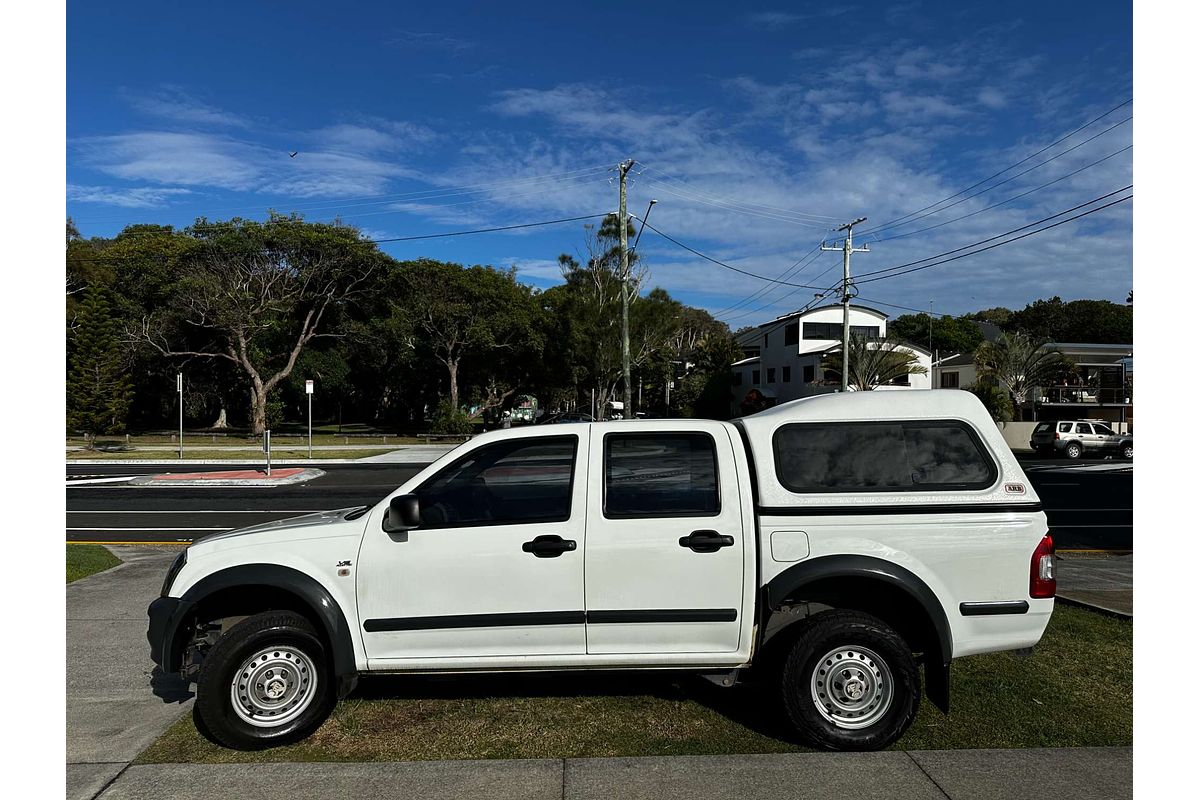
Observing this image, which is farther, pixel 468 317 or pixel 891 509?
pixel 468 317

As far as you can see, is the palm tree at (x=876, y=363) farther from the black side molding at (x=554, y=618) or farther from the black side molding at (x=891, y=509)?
the black side molding at (x=554, y=618)

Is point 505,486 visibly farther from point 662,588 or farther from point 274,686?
point 274,686

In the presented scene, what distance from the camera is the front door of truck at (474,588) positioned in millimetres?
4703

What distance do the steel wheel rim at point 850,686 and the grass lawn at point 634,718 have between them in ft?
0.87

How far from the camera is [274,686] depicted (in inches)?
186

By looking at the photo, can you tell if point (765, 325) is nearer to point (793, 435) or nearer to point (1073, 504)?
point (1073, 504)

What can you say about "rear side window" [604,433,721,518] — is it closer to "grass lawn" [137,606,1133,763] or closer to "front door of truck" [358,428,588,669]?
"front door of truck" [358,428,588,669]

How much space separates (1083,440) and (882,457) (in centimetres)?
3378

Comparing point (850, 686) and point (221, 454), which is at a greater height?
point (850, 686)

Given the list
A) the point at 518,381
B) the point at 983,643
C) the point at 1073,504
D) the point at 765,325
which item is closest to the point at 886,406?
the point at 983,643

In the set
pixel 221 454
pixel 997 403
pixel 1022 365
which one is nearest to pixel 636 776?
pixel 221 454

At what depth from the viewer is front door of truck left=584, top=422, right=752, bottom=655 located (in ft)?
15.4

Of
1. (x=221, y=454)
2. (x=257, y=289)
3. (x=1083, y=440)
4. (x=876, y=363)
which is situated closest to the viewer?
(x=221, y=454)

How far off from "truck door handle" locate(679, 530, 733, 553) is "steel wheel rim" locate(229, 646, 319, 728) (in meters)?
2.23
